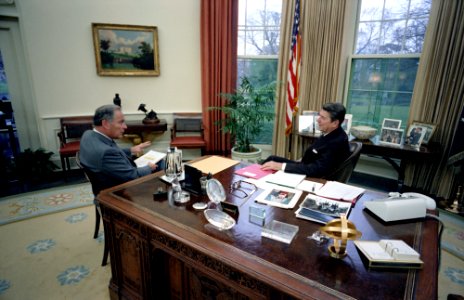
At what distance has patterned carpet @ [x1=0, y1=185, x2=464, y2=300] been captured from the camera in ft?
6.39

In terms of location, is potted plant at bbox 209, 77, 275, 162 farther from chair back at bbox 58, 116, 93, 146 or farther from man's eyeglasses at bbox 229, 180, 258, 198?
man's eyeglasses at bbox 229, 180, 258, 198

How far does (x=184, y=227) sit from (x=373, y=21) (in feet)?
13.4

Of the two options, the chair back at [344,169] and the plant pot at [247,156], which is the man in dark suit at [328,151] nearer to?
the chair back at [344,169]

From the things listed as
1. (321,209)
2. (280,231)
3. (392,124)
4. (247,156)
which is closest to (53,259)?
(280,231)

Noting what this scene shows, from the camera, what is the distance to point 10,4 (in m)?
3.62

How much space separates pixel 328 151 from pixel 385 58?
8.48 ft

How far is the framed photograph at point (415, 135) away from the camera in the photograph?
325cm

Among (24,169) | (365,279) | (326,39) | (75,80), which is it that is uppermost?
(326,39)

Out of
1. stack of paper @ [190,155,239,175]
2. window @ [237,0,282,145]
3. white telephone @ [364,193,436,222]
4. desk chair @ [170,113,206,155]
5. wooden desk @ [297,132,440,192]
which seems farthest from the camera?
A: desk chair @ [170,113,206,155]

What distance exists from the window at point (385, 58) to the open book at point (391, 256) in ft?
10.9

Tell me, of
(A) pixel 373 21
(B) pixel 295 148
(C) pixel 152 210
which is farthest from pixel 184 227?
(A) pixel 373 21

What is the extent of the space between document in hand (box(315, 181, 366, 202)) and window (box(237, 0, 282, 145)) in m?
3.21

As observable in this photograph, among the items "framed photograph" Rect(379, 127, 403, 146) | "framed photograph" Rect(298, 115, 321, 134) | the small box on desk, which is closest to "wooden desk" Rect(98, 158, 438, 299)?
the small box on desk

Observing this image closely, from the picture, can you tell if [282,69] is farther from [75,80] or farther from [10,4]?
[10,4]
